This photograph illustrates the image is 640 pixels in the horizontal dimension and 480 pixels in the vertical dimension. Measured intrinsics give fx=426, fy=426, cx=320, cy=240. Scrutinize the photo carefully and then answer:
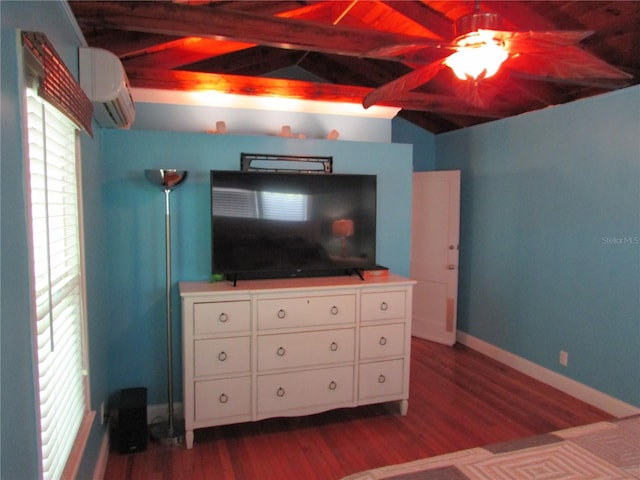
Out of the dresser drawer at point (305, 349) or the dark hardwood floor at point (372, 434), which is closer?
the dark hardwood floor at point (372, 434)

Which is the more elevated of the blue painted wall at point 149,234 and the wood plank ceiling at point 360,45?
the wood plank ceiling at point 360,45

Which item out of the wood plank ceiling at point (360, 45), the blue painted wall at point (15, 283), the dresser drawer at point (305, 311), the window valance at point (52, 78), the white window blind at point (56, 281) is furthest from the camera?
the dresser drawer at point (305, 311)

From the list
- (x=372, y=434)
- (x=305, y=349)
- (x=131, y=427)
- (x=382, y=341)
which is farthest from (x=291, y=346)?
(x=131, y=427)

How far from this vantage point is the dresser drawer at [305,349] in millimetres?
2662

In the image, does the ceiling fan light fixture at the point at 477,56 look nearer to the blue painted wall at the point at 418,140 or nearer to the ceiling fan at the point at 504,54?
the ceiling fan at the point at 504,54

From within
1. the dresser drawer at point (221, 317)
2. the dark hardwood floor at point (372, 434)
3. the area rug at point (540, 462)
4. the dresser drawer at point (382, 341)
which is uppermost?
the dresser drawer at point (221, 317)

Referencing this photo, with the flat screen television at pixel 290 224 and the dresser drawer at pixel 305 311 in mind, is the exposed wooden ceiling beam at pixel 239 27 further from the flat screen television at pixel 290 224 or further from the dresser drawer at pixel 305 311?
the dresser drawer at pixel 305 311

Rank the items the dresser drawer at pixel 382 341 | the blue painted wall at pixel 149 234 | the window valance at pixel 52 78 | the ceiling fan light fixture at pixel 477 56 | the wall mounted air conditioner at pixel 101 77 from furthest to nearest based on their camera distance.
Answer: the dresser drawer at pixel 382 341, the blue painted wall at pixel 149 234, the wall mounted air conditioner at pixel 101 77, the ceiling fan light fixture at pixel 477 56, the window valance at pixel 52 78

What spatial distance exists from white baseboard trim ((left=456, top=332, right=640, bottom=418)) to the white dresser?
1.37 metres

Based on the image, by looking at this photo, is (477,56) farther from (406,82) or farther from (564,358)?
(564,358)

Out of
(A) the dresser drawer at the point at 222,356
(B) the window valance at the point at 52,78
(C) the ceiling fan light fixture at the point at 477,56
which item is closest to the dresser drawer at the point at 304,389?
(A) the dresser drawer at the point at 222,356

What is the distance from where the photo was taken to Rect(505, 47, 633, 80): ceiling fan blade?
1903 mm

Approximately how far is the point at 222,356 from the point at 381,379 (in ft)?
3.63

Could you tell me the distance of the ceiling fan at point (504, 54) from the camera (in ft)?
5.59
